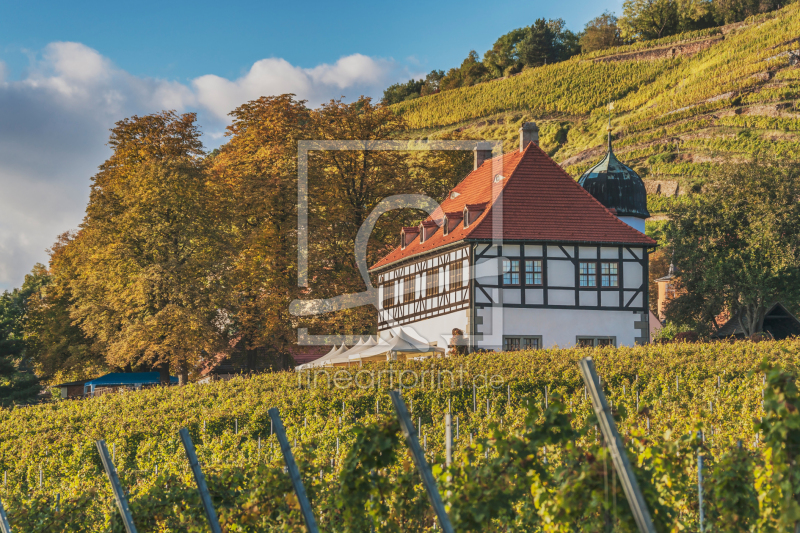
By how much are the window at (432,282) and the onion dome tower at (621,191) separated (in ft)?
33.9

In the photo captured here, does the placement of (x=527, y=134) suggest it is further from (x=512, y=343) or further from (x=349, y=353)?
(x=349, y=353)

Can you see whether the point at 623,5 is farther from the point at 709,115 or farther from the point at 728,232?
the point at 728,232

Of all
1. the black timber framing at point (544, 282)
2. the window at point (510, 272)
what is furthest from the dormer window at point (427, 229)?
the window at point (510, 272)

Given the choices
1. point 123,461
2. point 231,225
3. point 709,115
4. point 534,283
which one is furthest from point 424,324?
point 709,115

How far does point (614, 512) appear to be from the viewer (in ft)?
15.4

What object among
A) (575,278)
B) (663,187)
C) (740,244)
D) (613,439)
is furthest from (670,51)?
(613,439)

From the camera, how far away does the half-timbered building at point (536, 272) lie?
28453 millimetres

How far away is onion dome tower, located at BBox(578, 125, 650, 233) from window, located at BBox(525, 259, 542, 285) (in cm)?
1014

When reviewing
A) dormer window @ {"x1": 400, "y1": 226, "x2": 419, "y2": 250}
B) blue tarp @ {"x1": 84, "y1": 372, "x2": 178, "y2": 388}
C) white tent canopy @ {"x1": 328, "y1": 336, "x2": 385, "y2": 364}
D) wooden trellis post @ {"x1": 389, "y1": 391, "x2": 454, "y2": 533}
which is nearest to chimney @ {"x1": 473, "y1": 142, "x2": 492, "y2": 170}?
dormer window @ {"x1": 400, "y1": 226, "x2": 419, "y2": 250}

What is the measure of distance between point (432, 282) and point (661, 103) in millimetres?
64123

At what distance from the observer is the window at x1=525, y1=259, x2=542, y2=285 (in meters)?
28.6

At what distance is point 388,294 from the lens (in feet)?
116

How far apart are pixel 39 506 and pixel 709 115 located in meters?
78.6

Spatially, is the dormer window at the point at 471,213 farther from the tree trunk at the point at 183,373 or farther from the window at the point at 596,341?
the tree trunk at the point at 183,373
